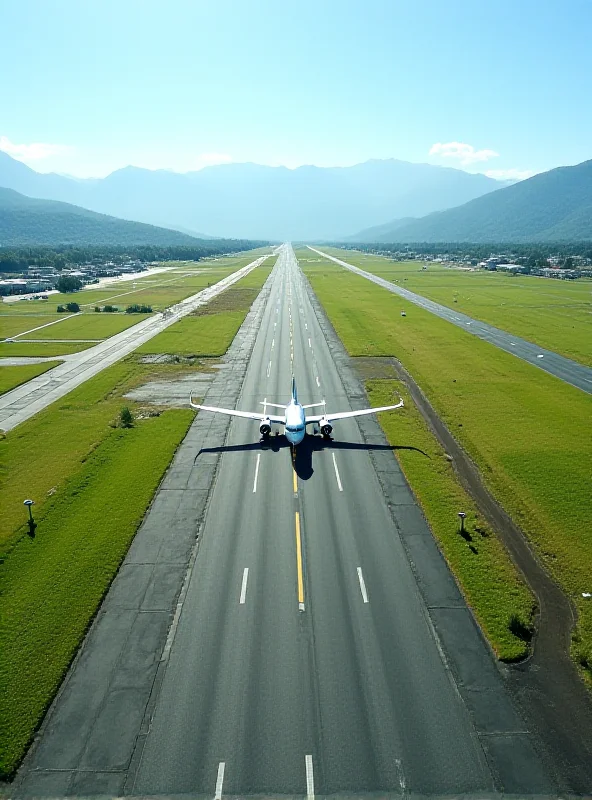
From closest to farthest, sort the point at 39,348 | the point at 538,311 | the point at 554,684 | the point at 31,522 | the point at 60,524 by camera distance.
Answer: the point at 554,684 < the point at 31,522 < the point at 60,524 < the point at 39,348 < the point at 538,311

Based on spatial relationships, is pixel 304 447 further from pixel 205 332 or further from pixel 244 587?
pixel 205 332

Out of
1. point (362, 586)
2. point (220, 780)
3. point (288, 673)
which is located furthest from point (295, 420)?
point (220, 780)

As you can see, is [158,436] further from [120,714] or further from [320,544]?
[120,714]

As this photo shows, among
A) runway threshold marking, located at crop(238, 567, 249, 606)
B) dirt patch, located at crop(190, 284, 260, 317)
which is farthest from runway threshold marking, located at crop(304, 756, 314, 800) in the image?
dirt patch, located at crop(190, 284, 260, 317)

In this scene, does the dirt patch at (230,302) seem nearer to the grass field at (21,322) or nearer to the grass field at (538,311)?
the grass field at (21,322)

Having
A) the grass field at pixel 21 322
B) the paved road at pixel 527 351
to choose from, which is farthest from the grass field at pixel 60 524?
the grass field at pixel 21 322

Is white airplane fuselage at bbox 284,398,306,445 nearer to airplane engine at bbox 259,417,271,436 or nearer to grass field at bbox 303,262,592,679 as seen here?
airplane engine at bbox 259,417,271,436

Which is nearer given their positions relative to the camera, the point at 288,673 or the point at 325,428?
the point at 288,673
